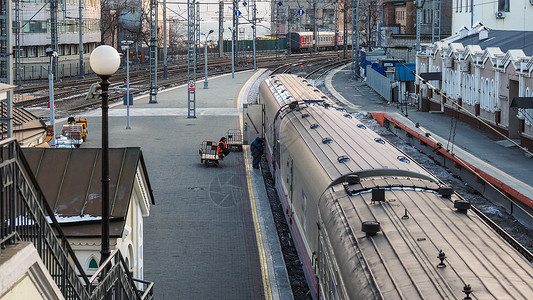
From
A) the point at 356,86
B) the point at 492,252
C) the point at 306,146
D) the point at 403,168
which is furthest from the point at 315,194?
the point at 356,86

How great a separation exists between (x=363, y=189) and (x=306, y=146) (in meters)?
4.64

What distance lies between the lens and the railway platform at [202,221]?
53.0 ft

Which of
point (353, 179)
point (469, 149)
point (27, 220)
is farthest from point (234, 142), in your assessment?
point (27, 220)

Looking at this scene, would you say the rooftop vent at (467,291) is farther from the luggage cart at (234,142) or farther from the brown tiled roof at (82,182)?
the luggage cart at (234,142)

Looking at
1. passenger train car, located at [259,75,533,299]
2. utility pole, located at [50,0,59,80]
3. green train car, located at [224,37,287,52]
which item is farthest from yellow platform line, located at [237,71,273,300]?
green train car, located at [224,37,287,52]

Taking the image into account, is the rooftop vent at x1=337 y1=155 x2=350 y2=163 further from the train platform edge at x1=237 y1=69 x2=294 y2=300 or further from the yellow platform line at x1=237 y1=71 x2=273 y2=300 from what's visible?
the yellow platform line at x1=237 y1=71 x2=273 y2=300

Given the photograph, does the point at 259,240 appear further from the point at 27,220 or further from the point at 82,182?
the point at 27,220

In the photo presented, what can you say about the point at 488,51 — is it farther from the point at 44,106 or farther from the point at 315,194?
the point at 44,106

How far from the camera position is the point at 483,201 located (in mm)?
23438

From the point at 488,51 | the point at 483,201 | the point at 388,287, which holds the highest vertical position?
the point at 488,51

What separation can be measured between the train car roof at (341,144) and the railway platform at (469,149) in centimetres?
443

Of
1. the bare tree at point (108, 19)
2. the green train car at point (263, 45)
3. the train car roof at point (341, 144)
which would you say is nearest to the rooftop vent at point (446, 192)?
the train car roof at point (341, 144)

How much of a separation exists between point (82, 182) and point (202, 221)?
917cm

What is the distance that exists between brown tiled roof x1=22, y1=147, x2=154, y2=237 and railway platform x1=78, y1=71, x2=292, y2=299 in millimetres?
3889
